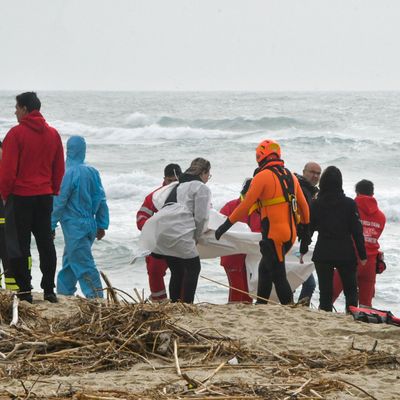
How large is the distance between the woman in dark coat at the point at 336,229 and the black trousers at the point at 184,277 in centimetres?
104

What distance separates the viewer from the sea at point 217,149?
571 inches

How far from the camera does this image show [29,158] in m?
7.25

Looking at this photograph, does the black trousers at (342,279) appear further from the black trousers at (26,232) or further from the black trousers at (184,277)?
the black trousers at (26,232)

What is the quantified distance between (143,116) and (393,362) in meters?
47.0

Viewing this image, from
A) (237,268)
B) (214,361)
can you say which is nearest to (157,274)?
(237,268)

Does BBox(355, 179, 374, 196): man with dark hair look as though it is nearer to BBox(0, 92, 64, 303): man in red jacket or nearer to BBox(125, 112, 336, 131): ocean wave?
BBox(0, 92, 64, 303): man in red jacket

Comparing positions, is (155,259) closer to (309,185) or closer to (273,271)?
(273,271)

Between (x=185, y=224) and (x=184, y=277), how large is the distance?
50 cm

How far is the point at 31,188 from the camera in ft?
23.9

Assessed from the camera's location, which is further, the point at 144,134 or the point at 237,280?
the point at 144,134

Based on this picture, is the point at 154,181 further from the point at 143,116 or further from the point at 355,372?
the point at 143,116

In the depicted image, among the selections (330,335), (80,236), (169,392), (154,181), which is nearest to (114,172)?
(154,181)

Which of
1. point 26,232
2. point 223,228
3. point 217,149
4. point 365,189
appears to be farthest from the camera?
point 217,149

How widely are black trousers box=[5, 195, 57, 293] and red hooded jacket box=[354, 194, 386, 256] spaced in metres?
2.99
